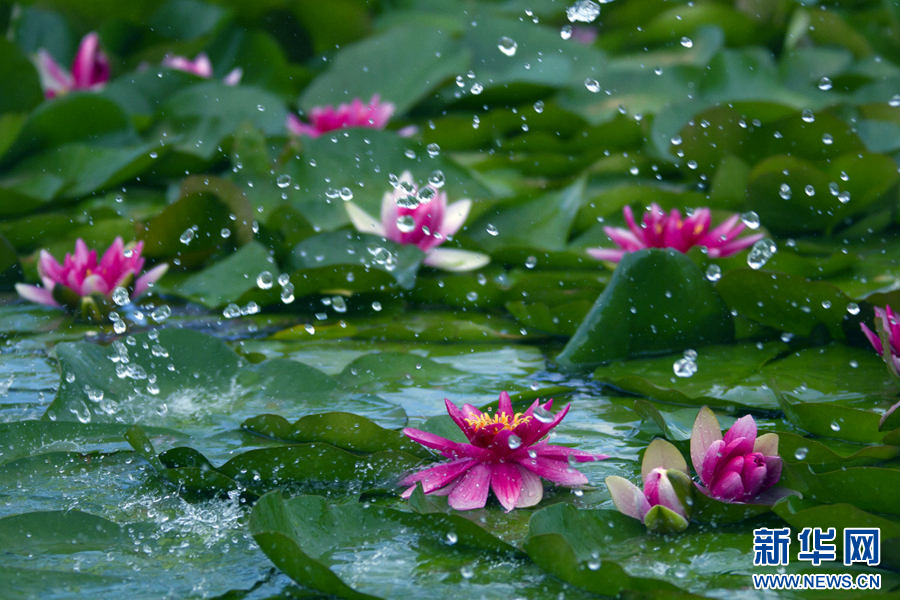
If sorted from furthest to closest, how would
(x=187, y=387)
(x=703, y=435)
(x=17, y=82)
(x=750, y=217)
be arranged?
(x=17, y=82) → (x=750, y=217) → (x=187, y=387) → (x=703, y=435)

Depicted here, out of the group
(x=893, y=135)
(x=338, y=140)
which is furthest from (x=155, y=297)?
(x=893, y=135)

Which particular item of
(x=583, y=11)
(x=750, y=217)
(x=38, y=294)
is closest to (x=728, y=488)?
(x=750, y=217)

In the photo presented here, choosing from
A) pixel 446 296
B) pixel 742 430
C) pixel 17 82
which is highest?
pixel 17 82

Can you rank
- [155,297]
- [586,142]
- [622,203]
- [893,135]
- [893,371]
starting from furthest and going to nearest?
[586,142]
[893,135]
[622,203]
[155,297]
[893,371]

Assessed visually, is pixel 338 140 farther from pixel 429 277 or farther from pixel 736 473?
pixel 736 473

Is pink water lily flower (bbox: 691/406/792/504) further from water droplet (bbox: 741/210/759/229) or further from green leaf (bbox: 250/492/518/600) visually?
water droplet (bbox: 741/210/759/229)

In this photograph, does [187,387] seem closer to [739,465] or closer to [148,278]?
[148,278]

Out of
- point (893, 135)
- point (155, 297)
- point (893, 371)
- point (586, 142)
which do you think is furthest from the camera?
point (586, 142)
